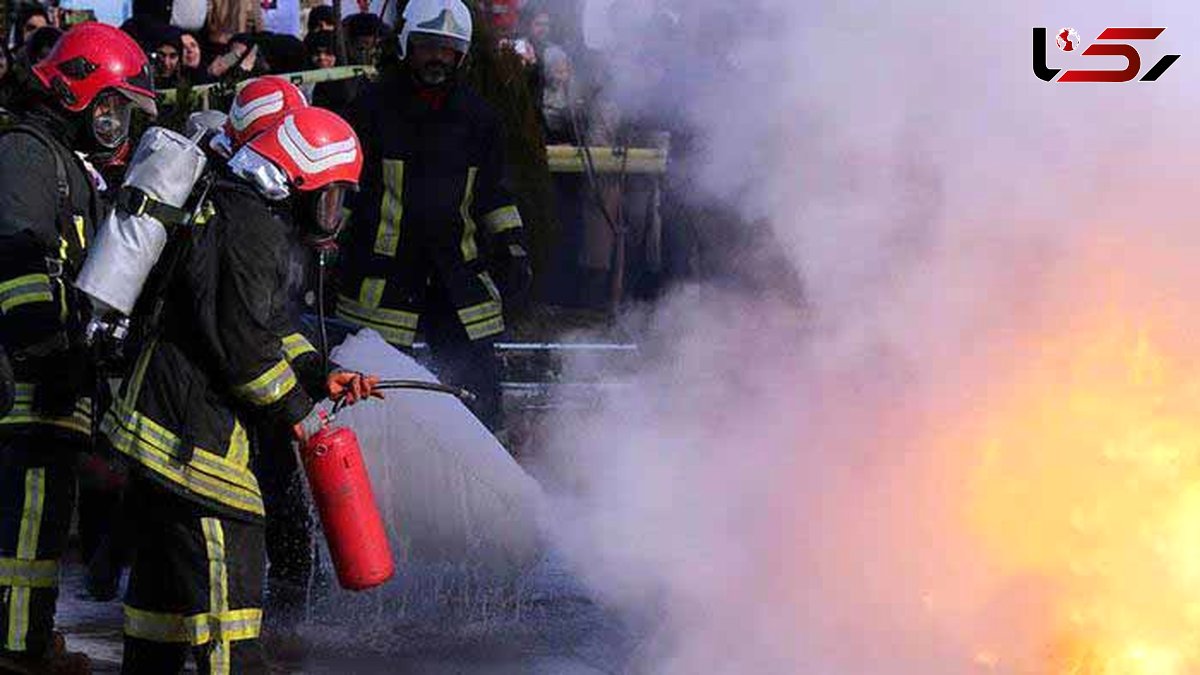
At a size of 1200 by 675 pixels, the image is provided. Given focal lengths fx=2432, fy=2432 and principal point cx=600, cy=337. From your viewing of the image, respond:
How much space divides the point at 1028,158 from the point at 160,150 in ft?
6.88

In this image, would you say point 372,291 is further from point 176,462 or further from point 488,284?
point 176,462

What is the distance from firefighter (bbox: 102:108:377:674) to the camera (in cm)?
574

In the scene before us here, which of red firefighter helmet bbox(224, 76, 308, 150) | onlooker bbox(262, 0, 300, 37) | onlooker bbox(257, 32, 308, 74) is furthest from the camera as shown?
onlooker bbox(262, 0, 300, 37)

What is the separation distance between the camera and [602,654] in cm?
725

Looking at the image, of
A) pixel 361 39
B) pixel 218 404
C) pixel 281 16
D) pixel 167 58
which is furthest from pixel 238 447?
pixel 281 16

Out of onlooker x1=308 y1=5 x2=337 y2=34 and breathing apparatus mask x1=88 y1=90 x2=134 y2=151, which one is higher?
breathing apparatus mask x1=88 y1=90 x2=134 y2=151

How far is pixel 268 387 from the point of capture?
576cm

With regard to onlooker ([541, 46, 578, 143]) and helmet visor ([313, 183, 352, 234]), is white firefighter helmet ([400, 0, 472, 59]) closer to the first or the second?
onlooker ([541, 46, 578, 143])

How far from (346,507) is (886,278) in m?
1.49

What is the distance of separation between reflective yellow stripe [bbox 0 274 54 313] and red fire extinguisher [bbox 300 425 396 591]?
1.03m

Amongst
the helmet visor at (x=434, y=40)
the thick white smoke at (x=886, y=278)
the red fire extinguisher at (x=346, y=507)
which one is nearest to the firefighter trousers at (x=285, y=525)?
the thick white smoke at (x=886, y=278)

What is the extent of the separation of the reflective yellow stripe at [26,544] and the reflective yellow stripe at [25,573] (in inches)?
0.4

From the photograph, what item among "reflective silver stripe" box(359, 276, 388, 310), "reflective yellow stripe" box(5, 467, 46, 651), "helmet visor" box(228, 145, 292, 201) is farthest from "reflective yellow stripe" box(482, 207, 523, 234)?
"helmet visor" box(228, 145, 292, 201)

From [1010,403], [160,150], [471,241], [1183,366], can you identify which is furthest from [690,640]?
[471,241]
